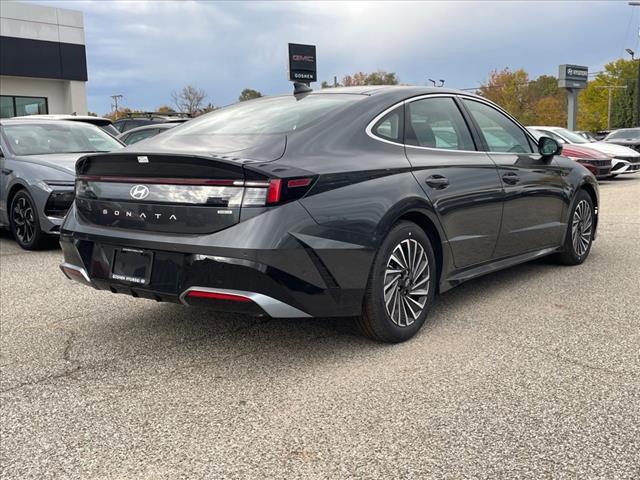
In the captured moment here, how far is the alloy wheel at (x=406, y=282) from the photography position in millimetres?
3732

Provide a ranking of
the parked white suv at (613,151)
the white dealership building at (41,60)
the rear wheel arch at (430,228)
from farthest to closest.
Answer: the white dealership building at (41,60) < the parked white suv at (613,151) < the rear wheel arch at (430,228)

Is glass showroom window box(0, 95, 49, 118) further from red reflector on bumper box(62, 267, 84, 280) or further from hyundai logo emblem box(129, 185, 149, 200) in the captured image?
hyundai logo emblem box(129, 185, 149, 200)

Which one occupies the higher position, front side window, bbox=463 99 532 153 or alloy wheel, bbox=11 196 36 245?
front side window, bbox=463 99 532 153

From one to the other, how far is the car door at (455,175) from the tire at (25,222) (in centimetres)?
473

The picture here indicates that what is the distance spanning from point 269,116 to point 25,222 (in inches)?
178

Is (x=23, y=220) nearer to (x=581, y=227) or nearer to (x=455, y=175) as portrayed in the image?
(x=455, y=175)

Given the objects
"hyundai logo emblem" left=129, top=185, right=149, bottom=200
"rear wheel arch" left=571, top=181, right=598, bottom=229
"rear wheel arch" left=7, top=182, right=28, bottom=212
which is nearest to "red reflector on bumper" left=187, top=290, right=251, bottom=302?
"hyundai logo emblem" left=129, top=185, right=149, bottom=200

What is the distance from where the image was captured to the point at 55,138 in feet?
26.8

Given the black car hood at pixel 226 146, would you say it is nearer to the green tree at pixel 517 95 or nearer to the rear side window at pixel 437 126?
the rear side window at pixel 437 126

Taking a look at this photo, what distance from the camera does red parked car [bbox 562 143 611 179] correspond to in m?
14.5

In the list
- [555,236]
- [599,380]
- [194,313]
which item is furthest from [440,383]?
[555,236]

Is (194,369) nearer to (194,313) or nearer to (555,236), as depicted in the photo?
(194,313)

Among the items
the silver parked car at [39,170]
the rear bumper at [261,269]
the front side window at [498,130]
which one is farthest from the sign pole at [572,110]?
the rear bumper at [261,269]

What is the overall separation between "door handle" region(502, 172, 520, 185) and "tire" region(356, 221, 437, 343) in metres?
1.14
